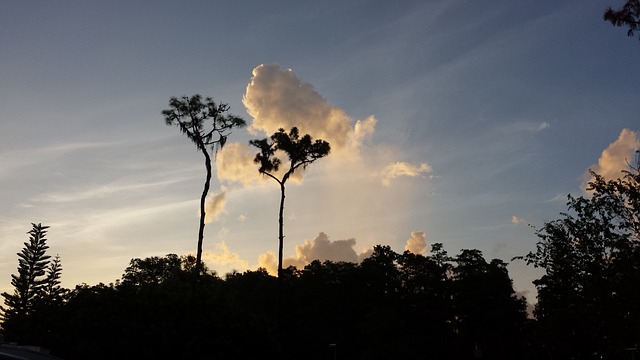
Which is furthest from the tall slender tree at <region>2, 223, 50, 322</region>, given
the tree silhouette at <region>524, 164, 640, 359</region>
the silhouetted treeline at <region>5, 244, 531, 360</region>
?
the tree silhouette at <region>524, 164, 640, 359</region>

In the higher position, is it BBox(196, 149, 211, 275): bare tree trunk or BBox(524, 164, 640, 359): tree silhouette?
BBox(196, 149, 211, 275): bare tree trunk

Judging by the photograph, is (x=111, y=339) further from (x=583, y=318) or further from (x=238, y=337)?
(x=583, y=318)

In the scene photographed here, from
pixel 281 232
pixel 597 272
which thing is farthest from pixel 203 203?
pixel 597 272

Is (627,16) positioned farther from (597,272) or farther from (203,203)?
(203,203)

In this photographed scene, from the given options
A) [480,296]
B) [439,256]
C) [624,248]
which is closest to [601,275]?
[624,248]

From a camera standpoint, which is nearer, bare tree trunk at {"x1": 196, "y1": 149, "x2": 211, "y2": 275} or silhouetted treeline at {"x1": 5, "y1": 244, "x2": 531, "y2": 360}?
bare tree trunk at {"x1": 196, "y1": 149, "x2": 211, "y2": 275}

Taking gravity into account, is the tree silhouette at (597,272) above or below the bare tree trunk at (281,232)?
below

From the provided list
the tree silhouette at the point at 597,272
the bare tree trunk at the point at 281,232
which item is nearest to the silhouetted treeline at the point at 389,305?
the bare tree trunk at the point at 281,232

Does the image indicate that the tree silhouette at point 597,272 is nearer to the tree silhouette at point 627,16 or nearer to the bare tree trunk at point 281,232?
the tree silhouette at point 627,16

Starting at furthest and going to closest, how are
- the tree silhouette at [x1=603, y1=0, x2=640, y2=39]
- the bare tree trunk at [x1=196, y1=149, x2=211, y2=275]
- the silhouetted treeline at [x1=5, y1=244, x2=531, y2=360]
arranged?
the silhouetted treeline at [x1=5, y1=244, x2=531, y2=360] < the bare tree trunk at [x1=196, y1=149, x2=211, y2=275] < the tree silhouette at [x1=603, y1=0, x2=640, y2=39]

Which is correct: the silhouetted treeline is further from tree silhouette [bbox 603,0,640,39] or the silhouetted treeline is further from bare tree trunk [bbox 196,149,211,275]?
tree silhouette [bbox 603,0,640,39]

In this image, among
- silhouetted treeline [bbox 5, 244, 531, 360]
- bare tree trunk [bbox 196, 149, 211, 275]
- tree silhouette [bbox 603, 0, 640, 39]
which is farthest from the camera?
silhouetted treeline [bbox 5, 244, 531, 360]

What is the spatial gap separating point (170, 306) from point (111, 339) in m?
3.10

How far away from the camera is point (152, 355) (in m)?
26.5
